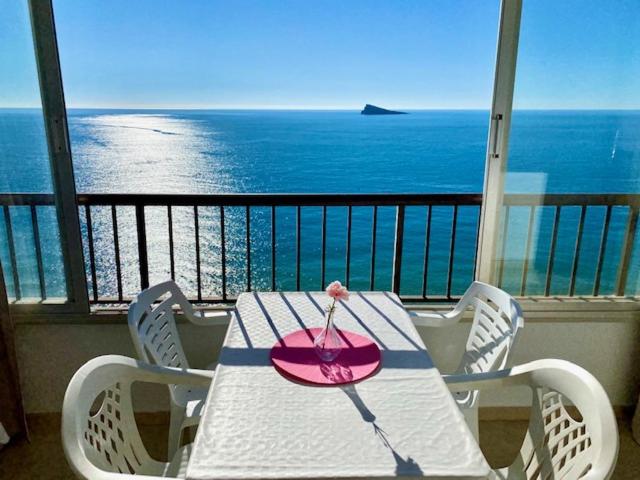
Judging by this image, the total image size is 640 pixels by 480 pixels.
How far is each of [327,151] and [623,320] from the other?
12.7 meters

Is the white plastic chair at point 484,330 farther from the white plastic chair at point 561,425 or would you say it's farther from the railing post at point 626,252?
the railing post at point 626,252

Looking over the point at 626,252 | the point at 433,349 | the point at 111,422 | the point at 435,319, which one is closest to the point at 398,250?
the point at 433,349

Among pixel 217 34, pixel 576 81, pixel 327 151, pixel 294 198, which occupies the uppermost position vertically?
pixel 217 34

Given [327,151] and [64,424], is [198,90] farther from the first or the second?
[64,424]

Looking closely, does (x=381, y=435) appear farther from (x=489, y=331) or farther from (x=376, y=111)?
(x=376, y=111)

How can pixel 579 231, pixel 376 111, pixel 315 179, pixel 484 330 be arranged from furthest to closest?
1. pixel 376 111
2. pixel 315 179
3. pixel 579 231
4. pixel 484 330

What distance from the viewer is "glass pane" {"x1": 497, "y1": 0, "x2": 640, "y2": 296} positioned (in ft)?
7.39

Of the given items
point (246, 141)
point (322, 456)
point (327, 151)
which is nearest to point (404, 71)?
point (327, 151)

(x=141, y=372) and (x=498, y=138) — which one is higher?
(x=498, y=138)

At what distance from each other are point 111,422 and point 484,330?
143cm

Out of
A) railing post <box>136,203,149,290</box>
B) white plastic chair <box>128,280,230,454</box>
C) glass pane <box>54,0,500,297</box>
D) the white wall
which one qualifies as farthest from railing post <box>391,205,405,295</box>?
glass pane <box>54,0,500,297</box>

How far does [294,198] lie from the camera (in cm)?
284

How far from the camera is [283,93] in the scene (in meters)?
14.1

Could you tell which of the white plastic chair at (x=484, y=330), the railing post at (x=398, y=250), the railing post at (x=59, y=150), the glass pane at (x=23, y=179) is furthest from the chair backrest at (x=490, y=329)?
the glass pane at (x=23, y=179)
